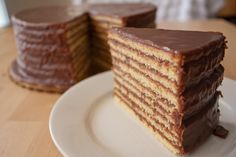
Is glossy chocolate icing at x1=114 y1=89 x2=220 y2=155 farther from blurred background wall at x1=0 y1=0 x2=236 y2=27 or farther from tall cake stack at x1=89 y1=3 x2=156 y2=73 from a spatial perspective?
blurred background wall at x1=0 y1=0 x2=236 y2=27

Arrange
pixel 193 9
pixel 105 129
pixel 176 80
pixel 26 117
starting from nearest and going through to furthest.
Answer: pixel 176 80 → pixel 105 129 → pixel 26 117 → pixel 193 9

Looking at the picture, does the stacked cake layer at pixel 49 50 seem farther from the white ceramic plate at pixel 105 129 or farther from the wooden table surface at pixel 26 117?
the white ceramic plate at pixel 105 129

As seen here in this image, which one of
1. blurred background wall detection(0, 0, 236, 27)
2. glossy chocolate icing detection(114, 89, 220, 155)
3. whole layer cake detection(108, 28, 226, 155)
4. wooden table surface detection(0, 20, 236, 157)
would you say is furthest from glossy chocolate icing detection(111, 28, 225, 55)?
blurred background wall detection(0, 0, 236, 27)

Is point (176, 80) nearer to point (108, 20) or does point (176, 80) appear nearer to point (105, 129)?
point (105, 129)

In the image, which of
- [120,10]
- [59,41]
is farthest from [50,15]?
[120,10]

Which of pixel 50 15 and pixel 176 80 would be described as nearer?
pixel 176 80

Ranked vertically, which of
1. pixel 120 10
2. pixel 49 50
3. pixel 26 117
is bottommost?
pixel 26 117

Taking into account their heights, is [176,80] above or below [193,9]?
above
